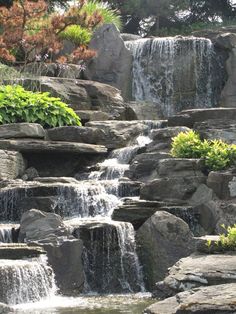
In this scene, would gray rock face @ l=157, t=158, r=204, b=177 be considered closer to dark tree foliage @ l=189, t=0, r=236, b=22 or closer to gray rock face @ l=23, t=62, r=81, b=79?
gray rock face @ l=23, t=62, r=81, b=79

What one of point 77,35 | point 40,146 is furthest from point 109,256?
point 77,35

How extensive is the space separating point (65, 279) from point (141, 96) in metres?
15.4

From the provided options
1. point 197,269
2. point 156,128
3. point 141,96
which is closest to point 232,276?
point 197,269

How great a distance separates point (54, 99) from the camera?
20.1m

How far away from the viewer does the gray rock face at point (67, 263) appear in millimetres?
12531

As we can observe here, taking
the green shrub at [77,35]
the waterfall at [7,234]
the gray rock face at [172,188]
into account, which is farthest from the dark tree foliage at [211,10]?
the waterfall at [7,234]

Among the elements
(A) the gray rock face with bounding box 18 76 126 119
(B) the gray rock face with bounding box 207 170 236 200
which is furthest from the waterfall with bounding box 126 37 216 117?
(B) the gray rock face with bounding box 207 170 236 200

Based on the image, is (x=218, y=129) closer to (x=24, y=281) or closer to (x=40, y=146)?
(x=40, y=146)

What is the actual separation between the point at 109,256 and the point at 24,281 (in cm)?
241

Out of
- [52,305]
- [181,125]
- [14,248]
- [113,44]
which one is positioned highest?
[113,44]

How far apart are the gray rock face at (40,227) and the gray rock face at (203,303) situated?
4399mm

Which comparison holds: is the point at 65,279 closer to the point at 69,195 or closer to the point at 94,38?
the point at 69,195

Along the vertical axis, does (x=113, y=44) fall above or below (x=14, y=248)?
above

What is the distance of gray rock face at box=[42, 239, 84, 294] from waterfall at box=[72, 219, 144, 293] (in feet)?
1.91
